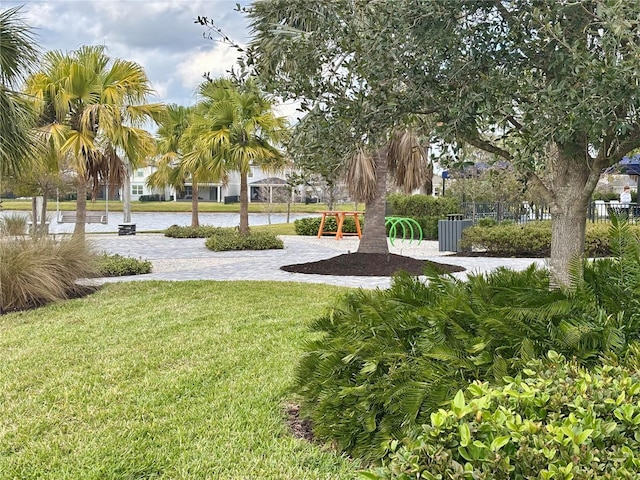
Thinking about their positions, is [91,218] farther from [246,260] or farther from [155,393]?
[155,393]

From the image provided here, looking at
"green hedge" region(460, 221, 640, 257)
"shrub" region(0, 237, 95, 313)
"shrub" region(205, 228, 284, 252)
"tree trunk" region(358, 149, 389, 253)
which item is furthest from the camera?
"shrub" region(205, 228, 284, 252)

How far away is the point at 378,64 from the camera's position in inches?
120

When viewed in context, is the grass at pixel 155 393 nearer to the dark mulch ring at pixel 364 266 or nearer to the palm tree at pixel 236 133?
the dark mulch ring at pixel 364 266

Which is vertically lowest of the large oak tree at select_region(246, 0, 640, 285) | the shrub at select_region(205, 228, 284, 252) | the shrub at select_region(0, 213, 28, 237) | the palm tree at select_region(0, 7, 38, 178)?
the shrub at select_region(205, 228, 284, 252)

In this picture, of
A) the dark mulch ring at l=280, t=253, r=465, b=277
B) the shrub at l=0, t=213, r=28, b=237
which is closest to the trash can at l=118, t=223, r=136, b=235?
the dark mulch ring at l=280, t=253, r=465, b=277

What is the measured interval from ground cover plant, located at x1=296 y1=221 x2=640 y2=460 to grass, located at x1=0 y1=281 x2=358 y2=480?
250 mm

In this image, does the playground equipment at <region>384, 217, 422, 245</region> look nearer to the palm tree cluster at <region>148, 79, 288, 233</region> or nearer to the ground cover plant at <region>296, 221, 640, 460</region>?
the palm tree cluster at <region>148, 79, 288, 233</region>

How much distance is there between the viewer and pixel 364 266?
9.91 m

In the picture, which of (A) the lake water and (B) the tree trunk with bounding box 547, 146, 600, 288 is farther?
(A) the lake water

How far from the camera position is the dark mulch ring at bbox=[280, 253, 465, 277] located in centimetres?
958

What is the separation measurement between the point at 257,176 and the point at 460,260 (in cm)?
3709

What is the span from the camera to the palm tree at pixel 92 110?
9.65 metres

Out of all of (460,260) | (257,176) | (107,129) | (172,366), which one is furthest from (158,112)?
(257,176)

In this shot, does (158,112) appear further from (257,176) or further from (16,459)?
(257,176)
